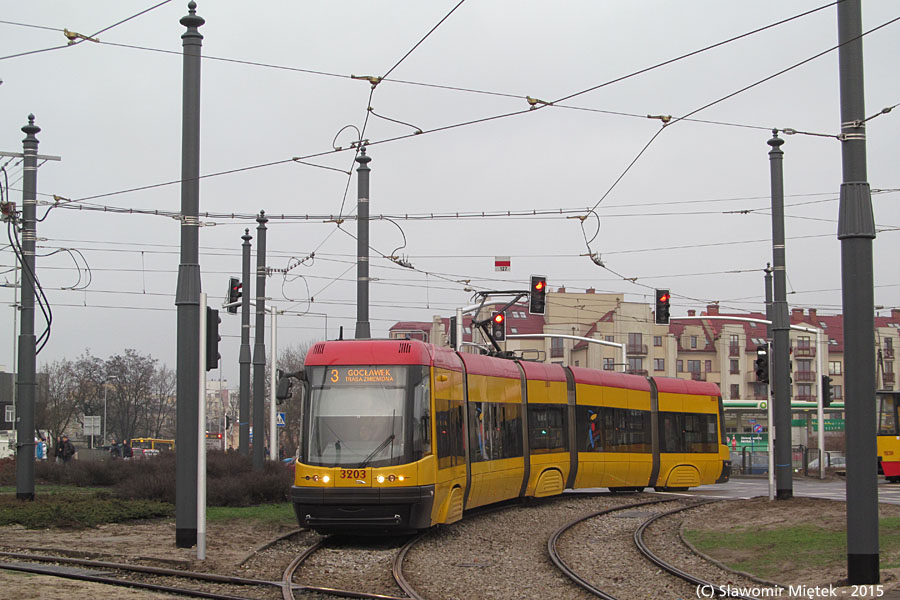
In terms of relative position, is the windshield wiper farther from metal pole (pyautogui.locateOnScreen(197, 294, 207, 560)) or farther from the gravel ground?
metal pole (pyautogui.locateOnScreen(197, 294, 207, 560))

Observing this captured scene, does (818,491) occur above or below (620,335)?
below

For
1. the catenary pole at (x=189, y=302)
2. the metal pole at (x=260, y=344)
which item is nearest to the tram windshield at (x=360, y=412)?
the catenary pole at (x=189, y=302)

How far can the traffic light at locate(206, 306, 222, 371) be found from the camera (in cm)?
1418

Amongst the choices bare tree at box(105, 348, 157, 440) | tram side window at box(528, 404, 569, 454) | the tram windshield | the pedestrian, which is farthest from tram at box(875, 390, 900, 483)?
bare tree at box(105, 348, 157, 440)

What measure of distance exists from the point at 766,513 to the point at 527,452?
4.91 metres

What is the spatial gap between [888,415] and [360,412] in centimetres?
2610

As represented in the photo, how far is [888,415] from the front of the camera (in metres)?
36.5

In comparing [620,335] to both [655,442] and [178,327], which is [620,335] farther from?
[178,327]

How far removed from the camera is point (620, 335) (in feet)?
316

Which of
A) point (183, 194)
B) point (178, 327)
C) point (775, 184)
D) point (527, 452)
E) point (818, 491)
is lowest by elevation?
point (818, 491)

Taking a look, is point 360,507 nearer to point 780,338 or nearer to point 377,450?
point 377,450

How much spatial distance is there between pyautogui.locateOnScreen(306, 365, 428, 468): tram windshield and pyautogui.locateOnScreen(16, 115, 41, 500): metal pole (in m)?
6.90

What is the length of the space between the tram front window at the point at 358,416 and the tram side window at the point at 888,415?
83.2ft

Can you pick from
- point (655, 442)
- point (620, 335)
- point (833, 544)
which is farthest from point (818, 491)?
point (620, 335)
